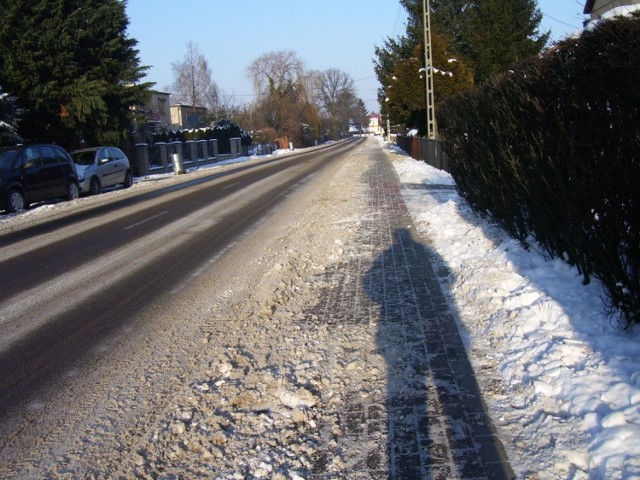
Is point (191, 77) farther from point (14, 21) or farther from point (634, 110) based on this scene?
point (634, 110)

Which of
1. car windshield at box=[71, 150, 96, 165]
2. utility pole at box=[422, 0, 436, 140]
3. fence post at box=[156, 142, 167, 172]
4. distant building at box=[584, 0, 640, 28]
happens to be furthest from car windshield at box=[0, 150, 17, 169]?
fence post at box=[156, 142, 167, 172]

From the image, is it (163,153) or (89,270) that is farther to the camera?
(163,153)

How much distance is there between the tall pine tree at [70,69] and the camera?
75.7ft

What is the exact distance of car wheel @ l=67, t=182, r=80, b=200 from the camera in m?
18.5

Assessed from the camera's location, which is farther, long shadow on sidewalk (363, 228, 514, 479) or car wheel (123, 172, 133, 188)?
car wheel (123, 172, 133, 188)

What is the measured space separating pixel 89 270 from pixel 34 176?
32.5 feet

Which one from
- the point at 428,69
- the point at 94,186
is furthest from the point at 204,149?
the point at 94,186

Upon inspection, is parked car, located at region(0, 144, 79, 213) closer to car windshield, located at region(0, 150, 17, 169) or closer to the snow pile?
car windshield, located at region(0, 150, 17, 169)

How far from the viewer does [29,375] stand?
4.66 m

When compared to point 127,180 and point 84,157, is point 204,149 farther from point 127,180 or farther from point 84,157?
point 84,157

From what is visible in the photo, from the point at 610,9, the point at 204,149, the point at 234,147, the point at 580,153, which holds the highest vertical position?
the point at 610,9

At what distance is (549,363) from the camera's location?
13.4ft

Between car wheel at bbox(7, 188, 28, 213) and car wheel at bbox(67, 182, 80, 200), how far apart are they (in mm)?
2141

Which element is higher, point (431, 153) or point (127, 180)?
point (431, 153)
